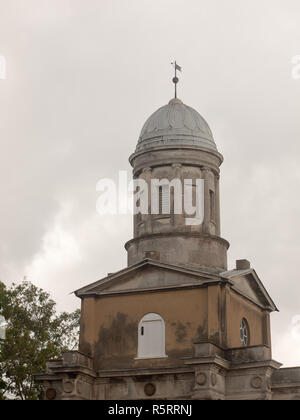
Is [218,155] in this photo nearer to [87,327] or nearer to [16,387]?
[87,327]

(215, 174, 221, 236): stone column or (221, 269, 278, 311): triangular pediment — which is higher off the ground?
(215, 174, 221, 236): stone column

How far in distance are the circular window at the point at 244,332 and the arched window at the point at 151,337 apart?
3.85 meters

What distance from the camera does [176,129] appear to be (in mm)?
40688

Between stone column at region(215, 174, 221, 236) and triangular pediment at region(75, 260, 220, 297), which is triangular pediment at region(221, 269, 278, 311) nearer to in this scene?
triangular pediment at region(75, 260, 220, 297)

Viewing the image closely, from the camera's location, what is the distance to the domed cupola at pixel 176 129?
132 feet

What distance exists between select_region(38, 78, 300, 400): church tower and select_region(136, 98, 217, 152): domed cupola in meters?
0.06

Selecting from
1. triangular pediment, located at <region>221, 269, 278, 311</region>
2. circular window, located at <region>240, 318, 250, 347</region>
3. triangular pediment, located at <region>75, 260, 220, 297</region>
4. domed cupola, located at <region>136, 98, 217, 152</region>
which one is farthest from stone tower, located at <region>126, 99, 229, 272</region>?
circular window, located at <region>240, 318, 250, 347</region>

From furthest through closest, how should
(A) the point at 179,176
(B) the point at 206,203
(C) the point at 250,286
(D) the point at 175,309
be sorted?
(B) the point at 206,203 → (A) the point at 179,176 → (C) the point at 250,286 → (D) the point at 175,309

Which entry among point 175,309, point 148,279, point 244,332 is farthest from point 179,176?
point 244,332

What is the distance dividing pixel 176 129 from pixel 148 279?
7804mm

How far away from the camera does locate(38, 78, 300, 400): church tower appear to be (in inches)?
1368

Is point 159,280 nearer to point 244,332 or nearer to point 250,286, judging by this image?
point 244,332

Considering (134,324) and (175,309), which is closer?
(175,309)

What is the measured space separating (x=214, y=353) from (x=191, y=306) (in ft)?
8.48
